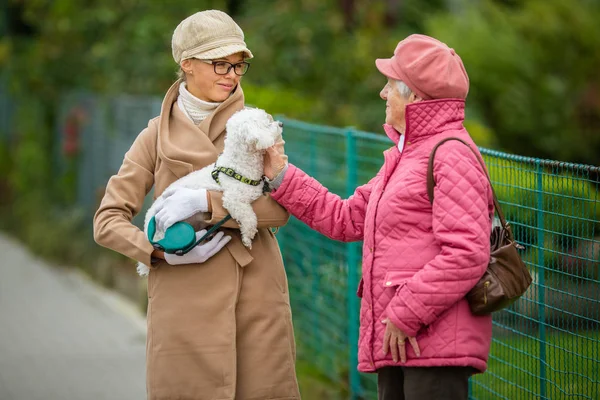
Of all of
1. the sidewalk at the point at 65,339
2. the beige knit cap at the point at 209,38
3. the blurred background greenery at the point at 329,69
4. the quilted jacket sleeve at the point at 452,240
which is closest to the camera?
the quilted jacket sleeve at the point at 452,240

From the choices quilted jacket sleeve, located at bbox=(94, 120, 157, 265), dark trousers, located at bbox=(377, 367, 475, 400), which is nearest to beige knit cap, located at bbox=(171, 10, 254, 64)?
quilted jacket sleeve, located at bbox=(94, 120, 157, 265)

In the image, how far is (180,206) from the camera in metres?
3.73

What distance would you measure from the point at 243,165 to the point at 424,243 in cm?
80

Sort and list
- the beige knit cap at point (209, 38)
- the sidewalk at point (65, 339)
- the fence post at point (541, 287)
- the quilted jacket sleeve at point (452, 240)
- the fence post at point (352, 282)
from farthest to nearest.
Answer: the sidewalk at point (65, 339), the fence post at point (352, 282), the fence post at point (541, 287), the beige knit cap at point (209, 38), the quilted jacket sleeve at point (452, 240)

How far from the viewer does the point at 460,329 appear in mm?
3361

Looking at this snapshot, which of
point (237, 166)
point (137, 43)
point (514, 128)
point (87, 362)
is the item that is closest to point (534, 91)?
point (514, 128)

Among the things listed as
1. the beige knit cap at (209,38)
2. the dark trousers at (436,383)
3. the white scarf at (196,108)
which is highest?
the beige knit cap at (209,38)

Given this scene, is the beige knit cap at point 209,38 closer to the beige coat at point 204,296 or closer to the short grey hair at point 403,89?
the beige coat at point 204,296

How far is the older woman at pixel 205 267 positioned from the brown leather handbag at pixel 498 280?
0.89m

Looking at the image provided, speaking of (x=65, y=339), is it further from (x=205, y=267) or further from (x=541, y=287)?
(x=541, y=287)

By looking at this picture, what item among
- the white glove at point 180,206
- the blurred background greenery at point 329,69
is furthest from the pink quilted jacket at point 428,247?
the blurred background greenery at point 329,69

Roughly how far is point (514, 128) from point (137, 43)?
4452mm

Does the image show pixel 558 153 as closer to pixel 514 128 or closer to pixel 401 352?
pixel 514 128

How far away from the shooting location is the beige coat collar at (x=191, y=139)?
12.6 feet
